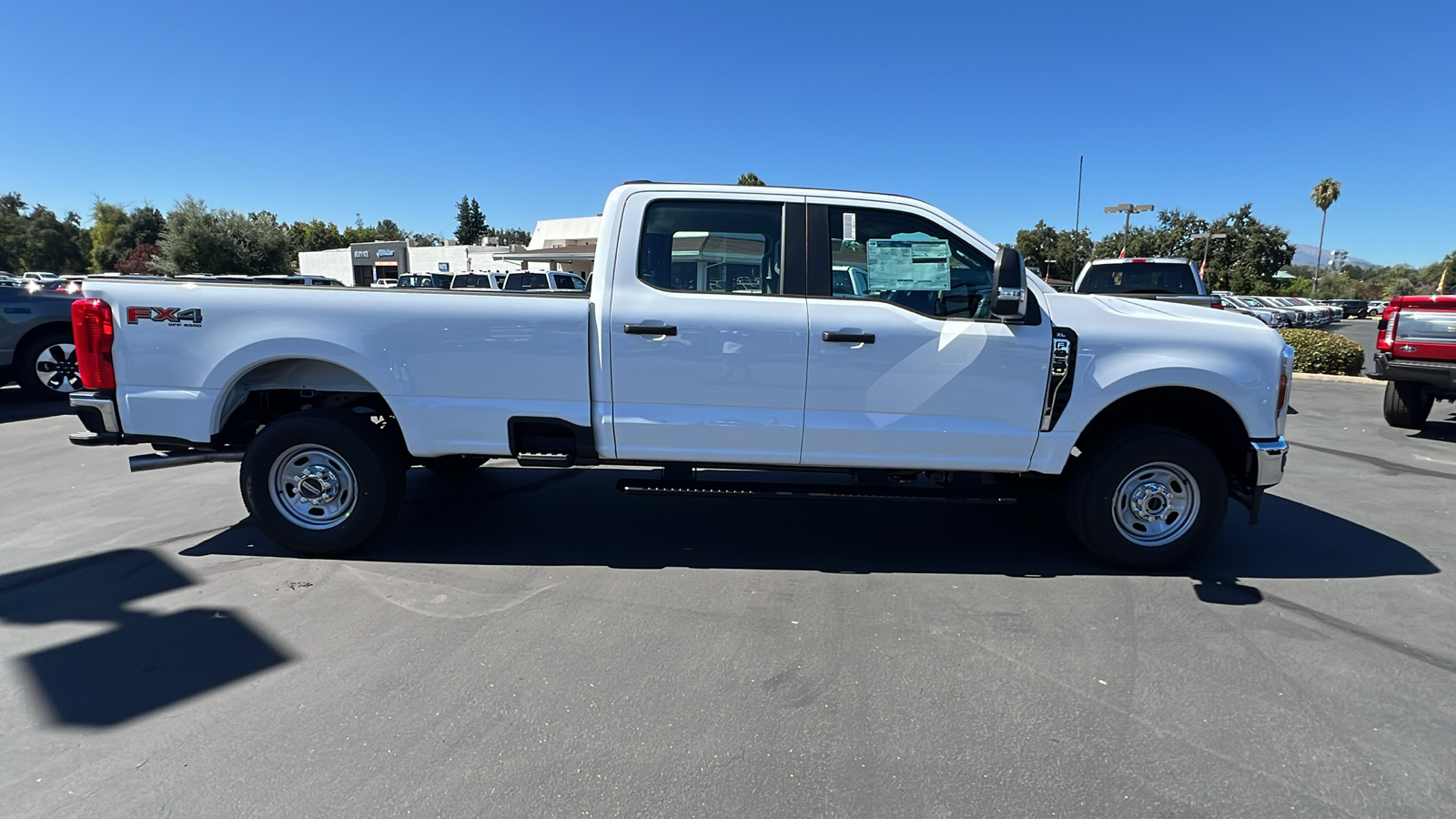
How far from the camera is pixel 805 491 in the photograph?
421cm

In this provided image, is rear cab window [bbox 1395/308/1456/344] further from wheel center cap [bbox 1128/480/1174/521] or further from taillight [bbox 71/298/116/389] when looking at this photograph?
taillight [bbox 71/298/116/389]

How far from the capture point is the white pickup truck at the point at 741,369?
4070 mm

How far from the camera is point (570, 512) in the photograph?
17.7 feet

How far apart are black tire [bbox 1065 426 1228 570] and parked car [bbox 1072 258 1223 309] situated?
24.6ft

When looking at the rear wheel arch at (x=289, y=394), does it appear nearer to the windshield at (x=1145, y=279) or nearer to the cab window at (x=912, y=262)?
the cab window at (x=912, y=262)

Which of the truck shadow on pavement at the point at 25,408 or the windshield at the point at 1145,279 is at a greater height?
the windshield at the point at 1145,279

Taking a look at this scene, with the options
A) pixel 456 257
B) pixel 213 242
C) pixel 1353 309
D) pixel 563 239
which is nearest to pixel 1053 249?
pixel 1353 309

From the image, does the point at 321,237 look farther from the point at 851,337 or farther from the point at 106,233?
the point at 851,337

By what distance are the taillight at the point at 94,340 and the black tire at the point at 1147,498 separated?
5619 mm

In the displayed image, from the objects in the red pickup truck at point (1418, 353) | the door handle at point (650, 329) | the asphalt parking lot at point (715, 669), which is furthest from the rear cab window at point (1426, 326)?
the door handle at point (650, 329)

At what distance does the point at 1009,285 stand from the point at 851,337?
86cm

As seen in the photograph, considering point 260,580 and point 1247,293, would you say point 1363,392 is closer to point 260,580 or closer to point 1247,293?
point 260,580

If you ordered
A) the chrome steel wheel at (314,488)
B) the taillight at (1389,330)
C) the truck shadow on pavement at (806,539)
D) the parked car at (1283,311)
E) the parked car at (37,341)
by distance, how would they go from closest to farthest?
1. the chrome steel wheel at (314,488)
2. the truck shadow on pavement at (806,539)
3. the taillight at (1389,330)
4. the parked car at (37,341)
5. the parked car at (1283,311)

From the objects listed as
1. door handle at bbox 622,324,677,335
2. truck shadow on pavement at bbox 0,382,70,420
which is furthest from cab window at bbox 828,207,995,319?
truck shadow on pavement at bbox 0,382,70,420
